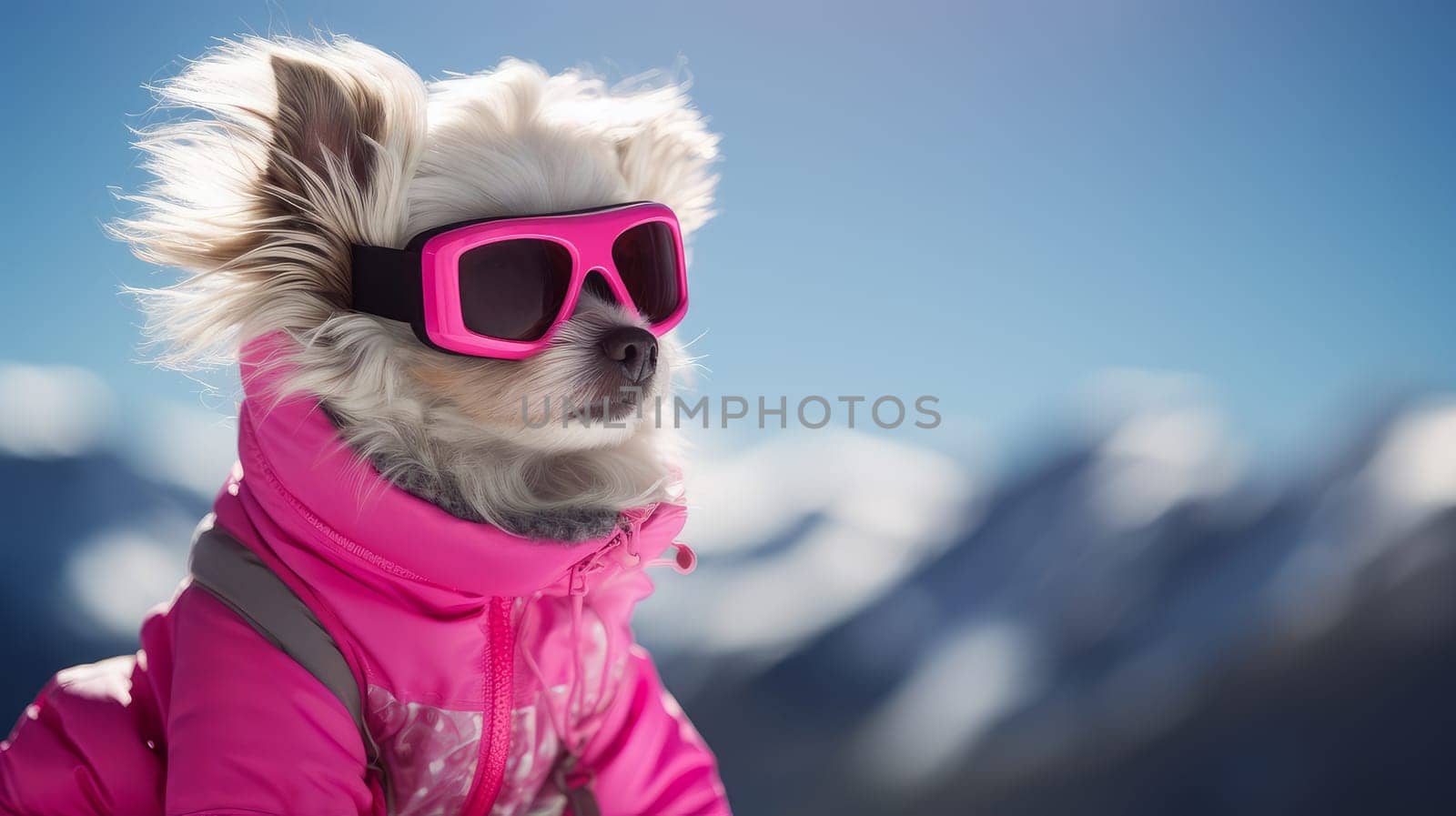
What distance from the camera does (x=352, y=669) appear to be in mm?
1431

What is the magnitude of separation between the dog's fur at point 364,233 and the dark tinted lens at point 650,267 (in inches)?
2.9

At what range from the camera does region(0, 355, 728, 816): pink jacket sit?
4.36 feet

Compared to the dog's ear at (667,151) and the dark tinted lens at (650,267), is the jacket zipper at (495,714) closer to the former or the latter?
the dark tinted lens at (650,267)

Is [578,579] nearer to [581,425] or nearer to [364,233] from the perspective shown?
[581,425]

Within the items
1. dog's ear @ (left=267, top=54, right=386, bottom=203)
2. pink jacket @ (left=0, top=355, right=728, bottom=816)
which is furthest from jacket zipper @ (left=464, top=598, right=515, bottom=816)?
dog's ear @ (left=267, top=54, right=386, bottom=203)

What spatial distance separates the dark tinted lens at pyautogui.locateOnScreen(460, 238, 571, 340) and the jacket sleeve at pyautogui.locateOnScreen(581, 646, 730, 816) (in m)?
0.68

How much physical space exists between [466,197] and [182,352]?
20.8 inches

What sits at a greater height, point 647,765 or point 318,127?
point 318,127

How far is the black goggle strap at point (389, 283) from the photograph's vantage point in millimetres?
1430

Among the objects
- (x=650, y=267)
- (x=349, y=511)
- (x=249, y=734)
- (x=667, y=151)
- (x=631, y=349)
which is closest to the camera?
(x=249, y=734)

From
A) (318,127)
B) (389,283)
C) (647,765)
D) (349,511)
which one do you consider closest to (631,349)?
(389,283)

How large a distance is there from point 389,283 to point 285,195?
0.71 feet

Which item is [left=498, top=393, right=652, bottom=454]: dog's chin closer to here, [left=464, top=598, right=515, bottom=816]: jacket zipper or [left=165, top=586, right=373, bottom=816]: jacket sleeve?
[left=464, top=598, right=515, bottom=816]: jacket zipper

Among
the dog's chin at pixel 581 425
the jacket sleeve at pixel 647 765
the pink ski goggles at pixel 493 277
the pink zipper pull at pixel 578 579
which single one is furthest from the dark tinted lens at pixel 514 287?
the jacket sleeve at pixel 647 765
